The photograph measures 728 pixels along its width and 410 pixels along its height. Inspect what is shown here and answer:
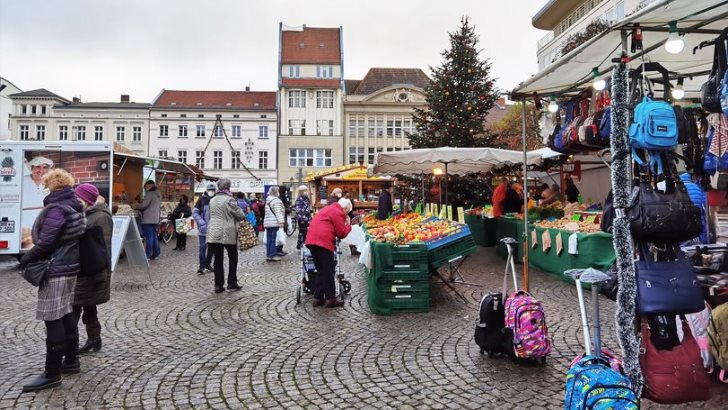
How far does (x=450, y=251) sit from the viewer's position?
6492mm

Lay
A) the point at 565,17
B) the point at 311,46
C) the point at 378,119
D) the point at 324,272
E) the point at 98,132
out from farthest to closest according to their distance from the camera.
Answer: the point at 98,132, the point at 311,46, the point at 378,119, the point at 565,17, the point at 324,272

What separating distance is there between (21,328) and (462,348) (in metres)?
5.12

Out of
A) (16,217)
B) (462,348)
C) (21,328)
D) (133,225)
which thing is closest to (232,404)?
(462,348)

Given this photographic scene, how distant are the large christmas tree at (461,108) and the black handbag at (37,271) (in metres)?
14.0

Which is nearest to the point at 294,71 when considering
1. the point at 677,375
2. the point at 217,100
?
the point at 217,100

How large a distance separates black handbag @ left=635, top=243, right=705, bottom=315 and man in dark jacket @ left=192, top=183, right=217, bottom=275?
7.58 meters

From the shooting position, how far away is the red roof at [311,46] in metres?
50.0

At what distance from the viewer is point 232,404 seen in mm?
3479

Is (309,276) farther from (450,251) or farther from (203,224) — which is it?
(203,224)

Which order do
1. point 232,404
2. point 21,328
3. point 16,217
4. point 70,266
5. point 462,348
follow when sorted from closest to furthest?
point 232,404, point 70,266, point 462,348, point 21,328, point 16,217

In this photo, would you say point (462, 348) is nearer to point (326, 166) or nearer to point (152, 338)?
point (152, 338)

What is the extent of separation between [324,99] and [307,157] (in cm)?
639

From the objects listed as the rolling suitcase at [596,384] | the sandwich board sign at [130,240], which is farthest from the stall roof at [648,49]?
the sandwich board sign at [130,240]

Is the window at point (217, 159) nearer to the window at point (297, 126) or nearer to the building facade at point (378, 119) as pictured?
the window at point (297, 126)
